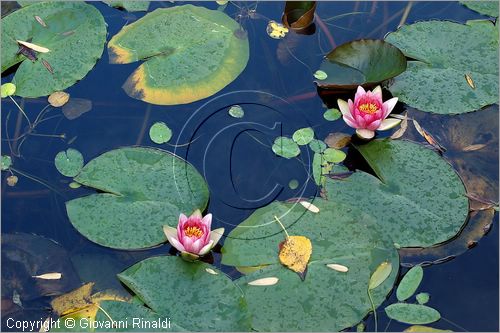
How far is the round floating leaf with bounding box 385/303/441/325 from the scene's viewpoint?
2.64 metres

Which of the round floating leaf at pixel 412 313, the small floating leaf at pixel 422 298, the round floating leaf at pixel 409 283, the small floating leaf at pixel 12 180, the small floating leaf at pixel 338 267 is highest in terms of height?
the small floating leaf at pixel 338 267

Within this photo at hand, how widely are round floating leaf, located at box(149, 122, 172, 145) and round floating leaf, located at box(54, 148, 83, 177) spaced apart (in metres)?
0.41

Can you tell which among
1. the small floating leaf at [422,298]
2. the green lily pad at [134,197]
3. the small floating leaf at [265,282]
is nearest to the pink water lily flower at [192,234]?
the green lily pad at [134,197]

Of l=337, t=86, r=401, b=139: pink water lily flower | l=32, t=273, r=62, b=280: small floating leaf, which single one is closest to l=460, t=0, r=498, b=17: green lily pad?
l=337, t=86, r=401, b=139: pink water lily flower

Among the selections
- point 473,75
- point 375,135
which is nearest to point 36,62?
point 375,135

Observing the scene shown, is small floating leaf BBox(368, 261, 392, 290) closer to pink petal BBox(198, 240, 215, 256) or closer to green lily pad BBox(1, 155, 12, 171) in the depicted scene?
pink petal BBox(198, 240, 215, 256)

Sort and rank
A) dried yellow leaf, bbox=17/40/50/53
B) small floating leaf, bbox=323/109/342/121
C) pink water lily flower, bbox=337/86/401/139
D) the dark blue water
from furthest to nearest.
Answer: dried yellow leaf, bbox=17/40/50/53, small floating leaf, bbox=323/109/342/121, pink water lily flower, bbox=337/86/401/139, the dark blue water

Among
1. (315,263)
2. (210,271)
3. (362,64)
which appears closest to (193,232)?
(210,271)

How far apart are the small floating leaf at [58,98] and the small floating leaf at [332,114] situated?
1.53m

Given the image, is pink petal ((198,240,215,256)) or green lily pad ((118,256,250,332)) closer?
green lily pad ((118,256,250,332))

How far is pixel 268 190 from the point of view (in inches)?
122

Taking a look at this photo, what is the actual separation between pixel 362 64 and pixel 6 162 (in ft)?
6.94

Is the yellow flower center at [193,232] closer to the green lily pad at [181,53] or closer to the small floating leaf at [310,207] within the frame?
the small floating leaf at [310,207]

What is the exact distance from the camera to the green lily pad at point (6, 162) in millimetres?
3227
